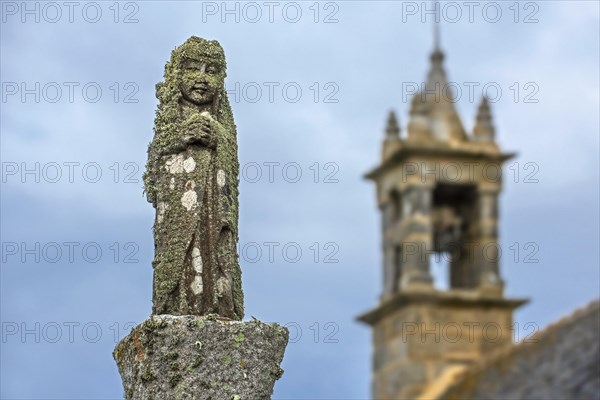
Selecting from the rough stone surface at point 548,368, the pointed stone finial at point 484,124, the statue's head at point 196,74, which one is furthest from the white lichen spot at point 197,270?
the rough stone surface at point 548,368

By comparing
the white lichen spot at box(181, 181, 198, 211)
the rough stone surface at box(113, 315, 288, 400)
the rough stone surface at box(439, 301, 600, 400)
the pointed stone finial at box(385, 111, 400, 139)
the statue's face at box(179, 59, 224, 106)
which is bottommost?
the rough stone surface at box(439, 301, 600, 400)

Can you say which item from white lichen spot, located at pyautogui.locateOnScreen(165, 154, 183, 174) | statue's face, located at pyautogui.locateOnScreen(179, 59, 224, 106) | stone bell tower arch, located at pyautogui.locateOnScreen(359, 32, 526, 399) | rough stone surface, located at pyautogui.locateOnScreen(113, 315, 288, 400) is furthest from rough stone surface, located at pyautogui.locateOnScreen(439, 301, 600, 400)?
statue's face, located at pyautogui.locateOnScreen(179, 59, 224, 106)

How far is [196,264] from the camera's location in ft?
60.2

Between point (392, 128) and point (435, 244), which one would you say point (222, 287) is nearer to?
point (435, 244)

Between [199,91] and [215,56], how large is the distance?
1.44 ft

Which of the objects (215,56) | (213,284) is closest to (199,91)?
(215,56)

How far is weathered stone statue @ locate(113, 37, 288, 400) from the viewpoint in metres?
17.8

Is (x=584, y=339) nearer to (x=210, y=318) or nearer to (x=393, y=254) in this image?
(x=393, y=254)

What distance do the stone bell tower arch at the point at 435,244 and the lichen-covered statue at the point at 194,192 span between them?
12.4ft

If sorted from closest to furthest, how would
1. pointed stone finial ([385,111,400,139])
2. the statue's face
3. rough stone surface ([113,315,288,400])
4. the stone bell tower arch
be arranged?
the stone bell tower arch
pointed stone finial ([385,111,400,139])
rough stone surface ([113,315,288,400])
the statue's face

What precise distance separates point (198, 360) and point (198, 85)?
2.77m

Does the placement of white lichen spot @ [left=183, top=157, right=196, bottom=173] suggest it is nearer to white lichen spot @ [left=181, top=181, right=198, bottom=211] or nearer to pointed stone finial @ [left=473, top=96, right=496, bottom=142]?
white lichen spot @ [left=181, top=181, right=198, bottom=211]

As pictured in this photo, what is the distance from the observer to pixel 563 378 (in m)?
14.5

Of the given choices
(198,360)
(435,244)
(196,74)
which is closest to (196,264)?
(198,360)
